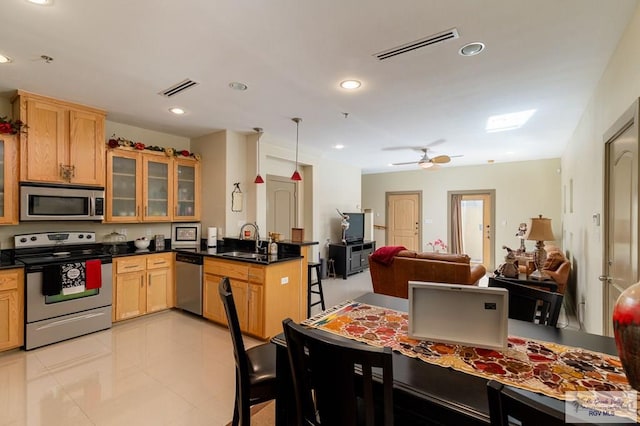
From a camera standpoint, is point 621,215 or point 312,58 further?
point 312,58

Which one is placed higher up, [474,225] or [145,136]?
[145,136]

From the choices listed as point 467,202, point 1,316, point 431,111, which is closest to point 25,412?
point 1,316

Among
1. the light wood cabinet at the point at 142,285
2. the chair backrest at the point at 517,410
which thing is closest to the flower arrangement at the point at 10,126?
the light wood cabinet at the point at 142,285

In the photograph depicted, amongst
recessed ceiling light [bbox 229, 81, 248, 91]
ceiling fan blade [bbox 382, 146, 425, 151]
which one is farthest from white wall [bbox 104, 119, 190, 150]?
ceiling fan blade [bbox 382, 146, 425, 151]

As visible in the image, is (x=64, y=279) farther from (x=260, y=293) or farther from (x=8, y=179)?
(x=260, y=293)

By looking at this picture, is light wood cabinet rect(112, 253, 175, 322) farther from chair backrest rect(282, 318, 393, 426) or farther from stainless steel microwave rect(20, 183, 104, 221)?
chair backrest rect(282, 318, 393, 426)

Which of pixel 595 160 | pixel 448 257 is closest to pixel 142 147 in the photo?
pixel 448 257

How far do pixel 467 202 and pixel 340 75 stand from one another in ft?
21.3

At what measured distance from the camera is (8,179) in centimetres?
312

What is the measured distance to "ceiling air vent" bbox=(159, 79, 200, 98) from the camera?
287 centimetres

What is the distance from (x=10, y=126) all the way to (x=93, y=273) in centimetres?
169

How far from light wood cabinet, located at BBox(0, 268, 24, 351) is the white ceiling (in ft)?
6.18

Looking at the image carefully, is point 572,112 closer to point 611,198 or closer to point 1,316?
point 611,198

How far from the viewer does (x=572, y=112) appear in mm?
3619
